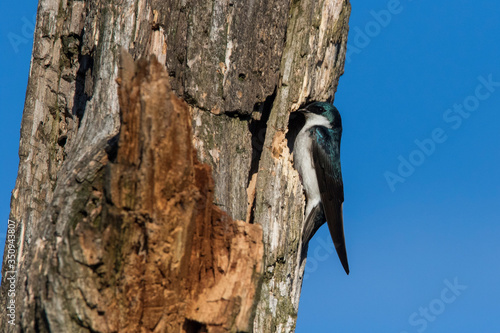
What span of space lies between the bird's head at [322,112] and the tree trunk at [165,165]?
13cm

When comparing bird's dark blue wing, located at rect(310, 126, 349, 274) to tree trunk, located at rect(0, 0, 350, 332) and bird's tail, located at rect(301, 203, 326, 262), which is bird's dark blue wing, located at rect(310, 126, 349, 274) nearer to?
bird's tail, located at rect(301, 203, 326, 262)

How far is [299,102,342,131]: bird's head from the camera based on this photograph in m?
4.57

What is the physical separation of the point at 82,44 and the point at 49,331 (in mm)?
1904

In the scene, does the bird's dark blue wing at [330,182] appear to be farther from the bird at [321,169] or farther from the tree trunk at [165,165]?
the tree trunk at [165,165]

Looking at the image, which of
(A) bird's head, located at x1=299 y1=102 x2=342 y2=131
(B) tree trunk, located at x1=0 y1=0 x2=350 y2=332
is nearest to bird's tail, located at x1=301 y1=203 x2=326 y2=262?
(B) tree trunk, located at x1=0 y1=0 x2=350 y2=332

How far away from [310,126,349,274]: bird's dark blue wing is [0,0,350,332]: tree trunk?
2.54ft

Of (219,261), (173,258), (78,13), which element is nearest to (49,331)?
(173,258)

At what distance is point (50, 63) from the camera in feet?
13.5

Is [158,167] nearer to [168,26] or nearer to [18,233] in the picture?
[168,26]

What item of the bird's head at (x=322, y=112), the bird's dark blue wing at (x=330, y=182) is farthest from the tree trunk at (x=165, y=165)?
the bird's dark blue wing at (x=330, y=182)

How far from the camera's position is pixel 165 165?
8.66ft

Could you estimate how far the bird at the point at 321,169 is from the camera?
4.61 metres

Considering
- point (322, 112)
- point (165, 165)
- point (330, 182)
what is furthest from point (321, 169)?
point (165, 165)

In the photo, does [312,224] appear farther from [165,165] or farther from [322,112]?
[165,165]
